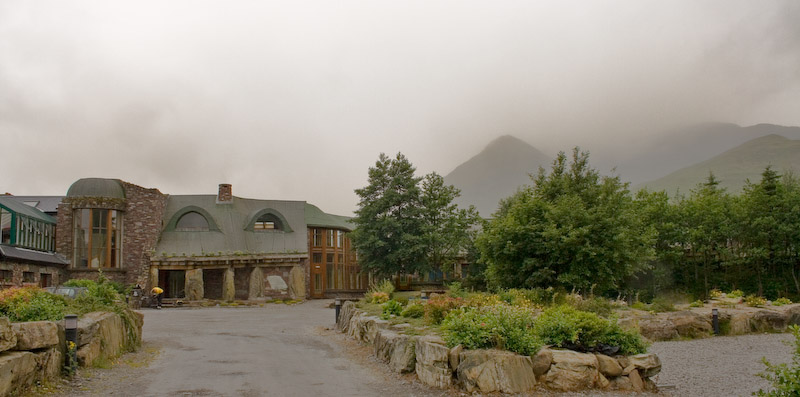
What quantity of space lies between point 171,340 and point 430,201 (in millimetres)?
24341

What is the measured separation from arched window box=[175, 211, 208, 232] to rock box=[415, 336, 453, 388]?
36390mm

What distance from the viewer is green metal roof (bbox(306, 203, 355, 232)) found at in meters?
47.4

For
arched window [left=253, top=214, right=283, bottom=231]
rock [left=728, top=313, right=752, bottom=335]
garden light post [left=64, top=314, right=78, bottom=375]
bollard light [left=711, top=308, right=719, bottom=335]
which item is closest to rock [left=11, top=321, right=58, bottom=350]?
garden light post [left=64, top=314, right=78, bottom=375]

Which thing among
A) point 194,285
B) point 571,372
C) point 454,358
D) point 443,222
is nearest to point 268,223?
point 194,285

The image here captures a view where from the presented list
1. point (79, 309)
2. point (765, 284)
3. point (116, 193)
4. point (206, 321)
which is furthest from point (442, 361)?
point (116, 193)

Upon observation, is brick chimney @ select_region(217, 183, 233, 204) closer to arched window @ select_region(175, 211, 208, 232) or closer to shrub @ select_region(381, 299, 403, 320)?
arched window @ select_region(175, 211, 208, 232)

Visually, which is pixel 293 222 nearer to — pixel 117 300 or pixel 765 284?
pixel 117 300

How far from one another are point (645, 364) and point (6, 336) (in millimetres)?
10732

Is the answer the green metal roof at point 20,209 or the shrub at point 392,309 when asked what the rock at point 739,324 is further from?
the green metal roof at point 20,209

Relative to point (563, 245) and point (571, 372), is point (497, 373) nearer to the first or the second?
point (571, 372)

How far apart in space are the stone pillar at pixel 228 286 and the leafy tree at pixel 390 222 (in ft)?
29.9

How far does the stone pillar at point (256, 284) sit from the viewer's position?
136 ft

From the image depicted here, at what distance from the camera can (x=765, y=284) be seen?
34.8m

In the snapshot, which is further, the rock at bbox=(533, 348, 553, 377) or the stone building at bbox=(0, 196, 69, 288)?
the stone building at bbox=(0, 196, 69, 288)
